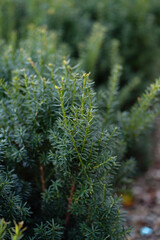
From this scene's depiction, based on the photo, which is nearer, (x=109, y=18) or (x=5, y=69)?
(x=5, y=69)

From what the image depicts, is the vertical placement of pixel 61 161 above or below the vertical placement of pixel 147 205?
above

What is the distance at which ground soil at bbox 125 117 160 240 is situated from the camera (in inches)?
82.4

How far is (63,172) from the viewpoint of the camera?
4.53ft

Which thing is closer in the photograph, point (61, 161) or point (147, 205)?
point (61, 161)

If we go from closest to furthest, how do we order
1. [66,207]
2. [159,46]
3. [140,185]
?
[66,207]
[140,185]
[159,46]

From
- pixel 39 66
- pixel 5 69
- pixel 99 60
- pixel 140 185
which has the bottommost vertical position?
pixel 140 185

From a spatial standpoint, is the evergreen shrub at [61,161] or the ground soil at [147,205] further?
the ground soil at [147,205]

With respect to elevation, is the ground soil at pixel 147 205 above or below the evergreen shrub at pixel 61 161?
below

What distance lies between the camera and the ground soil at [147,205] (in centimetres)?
209

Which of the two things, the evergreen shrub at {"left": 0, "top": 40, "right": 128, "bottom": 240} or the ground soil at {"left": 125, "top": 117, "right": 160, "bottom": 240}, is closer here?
the evergreen shrub at {"left": 0, "top": 40, "right": 128, "bottom": 240}

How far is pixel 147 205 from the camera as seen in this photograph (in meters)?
2.49

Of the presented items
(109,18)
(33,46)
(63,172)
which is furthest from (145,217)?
(109,18)

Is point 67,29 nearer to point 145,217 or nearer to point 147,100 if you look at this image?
point 147,100

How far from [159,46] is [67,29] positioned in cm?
171
